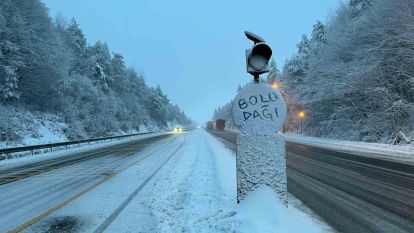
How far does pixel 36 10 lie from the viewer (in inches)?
1629

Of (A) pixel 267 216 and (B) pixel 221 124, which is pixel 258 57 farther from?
(B) pixel 221 124

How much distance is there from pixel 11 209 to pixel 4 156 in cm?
1937

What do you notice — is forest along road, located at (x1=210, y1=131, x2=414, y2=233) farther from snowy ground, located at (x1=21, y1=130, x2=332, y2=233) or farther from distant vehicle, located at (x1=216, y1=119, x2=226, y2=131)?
distant vehicle, located at (x1=216, y1=119, x2=226, y2=131)

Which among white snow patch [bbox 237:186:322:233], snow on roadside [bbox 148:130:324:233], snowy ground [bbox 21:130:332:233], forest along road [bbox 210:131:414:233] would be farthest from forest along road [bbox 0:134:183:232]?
forest along road [bbox 210:131:414:233]

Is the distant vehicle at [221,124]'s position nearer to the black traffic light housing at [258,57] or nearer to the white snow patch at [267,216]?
the black traffic light housing at [258,57]

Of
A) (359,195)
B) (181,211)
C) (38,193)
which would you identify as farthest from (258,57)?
(38,193)

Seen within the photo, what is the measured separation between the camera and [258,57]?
6766 mm

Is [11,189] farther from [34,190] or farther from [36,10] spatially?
[36,10]

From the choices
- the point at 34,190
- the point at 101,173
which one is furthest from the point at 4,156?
the point at 34,190

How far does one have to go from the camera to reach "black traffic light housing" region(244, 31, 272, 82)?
668 cm

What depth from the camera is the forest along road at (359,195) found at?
6.29 m

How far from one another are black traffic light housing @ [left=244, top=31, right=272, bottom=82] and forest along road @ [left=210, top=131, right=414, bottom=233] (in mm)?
2857

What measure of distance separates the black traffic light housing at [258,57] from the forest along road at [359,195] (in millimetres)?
2857

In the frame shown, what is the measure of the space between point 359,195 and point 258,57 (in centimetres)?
420
